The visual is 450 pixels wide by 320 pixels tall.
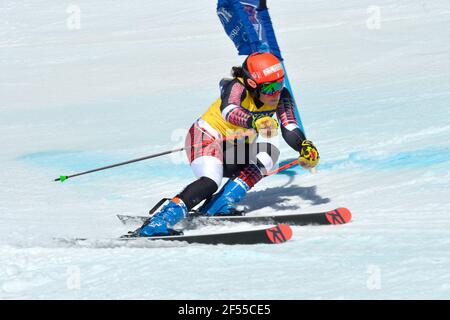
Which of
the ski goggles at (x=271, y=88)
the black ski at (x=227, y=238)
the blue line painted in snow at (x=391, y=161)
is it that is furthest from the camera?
the blue line painted in snow at (x=391, y=161)

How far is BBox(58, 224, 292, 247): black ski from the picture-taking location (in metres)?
5.14

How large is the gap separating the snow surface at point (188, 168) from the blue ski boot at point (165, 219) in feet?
0.66

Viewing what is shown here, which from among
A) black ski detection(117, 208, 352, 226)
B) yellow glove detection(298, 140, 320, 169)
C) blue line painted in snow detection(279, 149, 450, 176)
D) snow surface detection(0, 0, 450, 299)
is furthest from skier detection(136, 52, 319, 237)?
blue line painted in snow detection(279, 149, 450, 176)

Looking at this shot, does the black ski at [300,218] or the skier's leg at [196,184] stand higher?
the skier's leg at [196,184]

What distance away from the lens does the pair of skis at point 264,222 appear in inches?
203

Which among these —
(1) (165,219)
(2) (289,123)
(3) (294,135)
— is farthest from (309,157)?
(1) (165,219)

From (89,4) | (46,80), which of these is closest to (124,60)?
(46,80)

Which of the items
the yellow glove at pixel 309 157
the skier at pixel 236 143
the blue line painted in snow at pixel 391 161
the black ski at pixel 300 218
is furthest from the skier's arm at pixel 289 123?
the blue line painted in snow at pixel 391 161

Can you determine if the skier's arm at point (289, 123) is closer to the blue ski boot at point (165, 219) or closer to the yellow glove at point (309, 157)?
the yellow glove at point (309, 157)

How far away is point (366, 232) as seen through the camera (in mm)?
5266

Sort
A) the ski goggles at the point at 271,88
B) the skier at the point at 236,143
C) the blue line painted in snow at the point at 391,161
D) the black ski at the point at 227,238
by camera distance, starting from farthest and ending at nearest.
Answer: the blue line painted in snow at the point at 391,161, the ski goggles at the point at 271,88, the skier at the point at 236,143, the black ski at the point at 227,238

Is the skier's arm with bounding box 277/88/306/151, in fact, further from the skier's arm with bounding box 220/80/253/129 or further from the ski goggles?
the skier's arm with bounding box 220/80/253/129
